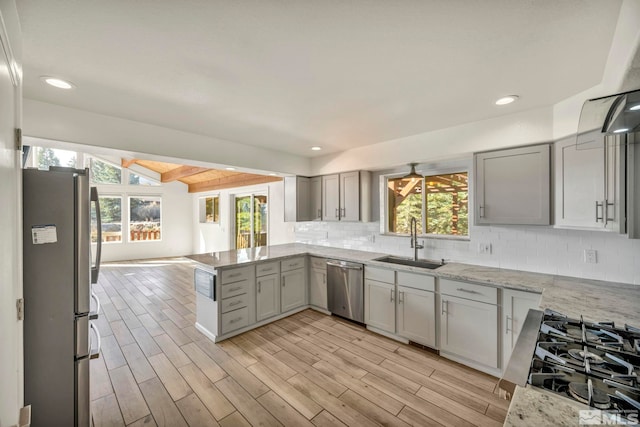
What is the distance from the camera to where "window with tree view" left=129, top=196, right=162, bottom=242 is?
311 inches

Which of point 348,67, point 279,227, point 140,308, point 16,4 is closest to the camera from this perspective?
point 16,4

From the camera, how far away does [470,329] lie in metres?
2.48

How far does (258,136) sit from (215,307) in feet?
7.04

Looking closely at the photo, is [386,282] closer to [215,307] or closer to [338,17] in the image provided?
[215,307]

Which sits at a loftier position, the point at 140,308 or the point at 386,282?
the point at 386,282

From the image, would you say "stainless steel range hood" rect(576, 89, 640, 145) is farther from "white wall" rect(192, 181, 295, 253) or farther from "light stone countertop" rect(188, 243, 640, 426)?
"white wall" rect(192, 181, 295, 253)

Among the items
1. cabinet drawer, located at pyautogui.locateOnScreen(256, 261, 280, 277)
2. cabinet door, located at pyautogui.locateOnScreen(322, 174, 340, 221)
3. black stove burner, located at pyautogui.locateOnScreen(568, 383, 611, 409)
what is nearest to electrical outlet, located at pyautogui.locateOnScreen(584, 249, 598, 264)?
black stove burner, located at pyautogui.locateOnScreen(568, 383, 611, 409)

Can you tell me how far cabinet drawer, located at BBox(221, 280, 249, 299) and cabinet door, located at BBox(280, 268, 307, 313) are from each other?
0.58m

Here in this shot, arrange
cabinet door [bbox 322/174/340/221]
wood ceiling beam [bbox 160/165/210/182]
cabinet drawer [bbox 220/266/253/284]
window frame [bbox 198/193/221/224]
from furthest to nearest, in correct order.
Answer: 1. window frame [bbox 198/193/221/224]
2. wood ceiling beam [bbox 160/165/210/182]
3. cabinet door [bbox 322/174/340/221]
4. cabinet drawer [bbox 220/266/253/284]

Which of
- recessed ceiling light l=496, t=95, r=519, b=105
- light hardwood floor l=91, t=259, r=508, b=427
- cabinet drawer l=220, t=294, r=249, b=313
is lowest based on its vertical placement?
light hardwood floor l=91, t=259, r=508, b=427

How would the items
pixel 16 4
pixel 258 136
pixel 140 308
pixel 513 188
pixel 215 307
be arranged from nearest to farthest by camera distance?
pixel 16 4
pixel 513 188
pixel 215 307
pixel 258 136
pixel 140 308

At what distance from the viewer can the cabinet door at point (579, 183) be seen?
194 centimetres

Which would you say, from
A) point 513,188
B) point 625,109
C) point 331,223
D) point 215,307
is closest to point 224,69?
point 625,109

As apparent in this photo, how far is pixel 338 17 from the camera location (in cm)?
124
